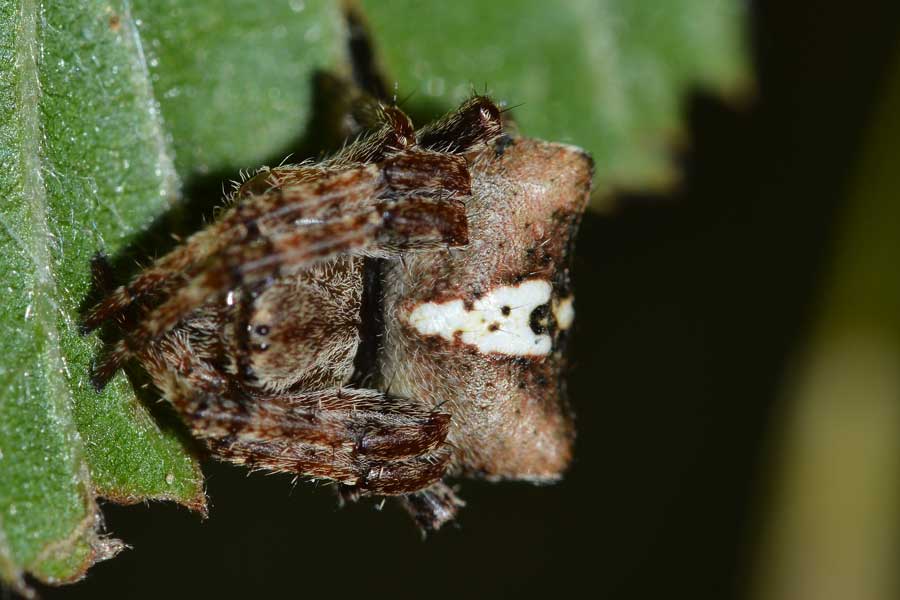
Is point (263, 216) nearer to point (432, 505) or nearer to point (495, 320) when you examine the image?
point (495, 320)

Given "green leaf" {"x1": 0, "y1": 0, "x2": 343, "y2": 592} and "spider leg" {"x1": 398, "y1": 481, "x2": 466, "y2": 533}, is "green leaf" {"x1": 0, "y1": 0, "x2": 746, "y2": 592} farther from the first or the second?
"spider leg" {"x1": 398, "y1": 481, "x2": 466, "y2": 533}

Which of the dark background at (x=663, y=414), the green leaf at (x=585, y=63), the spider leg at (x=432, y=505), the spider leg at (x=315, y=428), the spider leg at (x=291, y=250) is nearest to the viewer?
the spider leg at (x=291, y=250)

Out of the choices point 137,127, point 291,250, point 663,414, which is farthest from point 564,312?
point 663,414

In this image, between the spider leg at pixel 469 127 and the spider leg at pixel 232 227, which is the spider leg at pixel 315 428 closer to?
the spider leg at pixel 232 227

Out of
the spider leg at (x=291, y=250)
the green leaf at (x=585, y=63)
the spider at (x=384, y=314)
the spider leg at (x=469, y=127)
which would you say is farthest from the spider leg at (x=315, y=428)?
the green leaf at (x=585, y=63)

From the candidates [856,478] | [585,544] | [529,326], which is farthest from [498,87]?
[585,544]

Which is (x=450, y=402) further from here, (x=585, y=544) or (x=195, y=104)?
(x=585, y=544)
